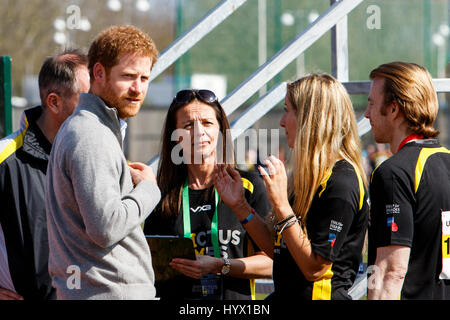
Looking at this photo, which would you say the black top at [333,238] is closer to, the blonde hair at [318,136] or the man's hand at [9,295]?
the blonde hair at [318,136]

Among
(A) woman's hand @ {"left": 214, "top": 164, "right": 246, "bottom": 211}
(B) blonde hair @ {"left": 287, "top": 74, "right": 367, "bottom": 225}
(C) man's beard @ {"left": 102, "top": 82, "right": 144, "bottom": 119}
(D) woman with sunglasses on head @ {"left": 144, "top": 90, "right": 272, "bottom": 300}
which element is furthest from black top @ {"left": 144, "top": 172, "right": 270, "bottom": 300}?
(C) man's beard @ {"left": 102, "top": 82, "right": 144, "bottom": 119}

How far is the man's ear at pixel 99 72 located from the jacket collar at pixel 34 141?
32.2 inches

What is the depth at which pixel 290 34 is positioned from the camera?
2128 cm

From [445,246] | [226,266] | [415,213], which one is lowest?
[226,266]

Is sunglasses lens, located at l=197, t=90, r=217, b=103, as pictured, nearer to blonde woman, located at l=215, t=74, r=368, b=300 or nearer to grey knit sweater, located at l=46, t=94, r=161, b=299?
blonde woman, located at l=215, t=74, r=368, b=300

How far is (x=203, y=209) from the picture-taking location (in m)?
3.52

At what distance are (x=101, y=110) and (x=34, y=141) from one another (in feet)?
2.93

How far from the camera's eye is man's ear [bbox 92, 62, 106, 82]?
8.85ft

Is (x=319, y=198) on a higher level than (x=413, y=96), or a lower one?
lower

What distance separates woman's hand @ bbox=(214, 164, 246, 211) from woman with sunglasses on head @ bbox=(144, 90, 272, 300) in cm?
11

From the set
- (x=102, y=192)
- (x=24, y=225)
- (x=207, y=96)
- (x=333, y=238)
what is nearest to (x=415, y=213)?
(x=333, y=238)

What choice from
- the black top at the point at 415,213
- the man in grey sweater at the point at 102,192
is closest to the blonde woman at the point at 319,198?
the black top at the point at 415,213

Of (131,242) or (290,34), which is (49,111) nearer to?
(131,242)

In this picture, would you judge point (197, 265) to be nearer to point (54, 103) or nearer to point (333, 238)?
point (333, 238)
